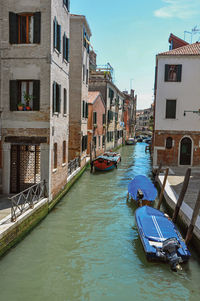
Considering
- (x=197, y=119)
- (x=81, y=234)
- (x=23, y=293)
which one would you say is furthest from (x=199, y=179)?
(x=23, y=293)

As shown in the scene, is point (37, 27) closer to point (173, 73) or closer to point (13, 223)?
point (13, 223)

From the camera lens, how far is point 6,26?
10.6 meters

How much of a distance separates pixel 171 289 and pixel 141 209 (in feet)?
13.5

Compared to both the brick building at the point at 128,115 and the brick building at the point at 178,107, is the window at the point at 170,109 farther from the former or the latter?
the brick building at the point at 128,115

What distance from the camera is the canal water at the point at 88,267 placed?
21.2ft

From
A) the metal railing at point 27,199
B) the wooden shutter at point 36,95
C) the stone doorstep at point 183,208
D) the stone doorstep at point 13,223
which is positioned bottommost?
the stone doorstep at point 183,208

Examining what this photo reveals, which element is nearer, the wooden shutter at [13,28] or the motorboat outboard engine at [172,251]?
the motorboat outboard engine at [172,251]

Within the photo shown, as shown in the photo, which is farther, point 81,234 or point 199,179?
point 199,179

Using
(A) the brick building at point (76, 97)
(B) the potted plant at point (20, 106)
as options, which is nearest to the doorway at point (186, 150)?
(A) the brick building at point (76, 97)

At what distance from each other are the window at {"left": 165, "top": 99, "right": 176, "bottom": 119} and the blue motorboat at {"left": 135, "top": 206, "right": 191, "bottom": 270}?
35.7 ft

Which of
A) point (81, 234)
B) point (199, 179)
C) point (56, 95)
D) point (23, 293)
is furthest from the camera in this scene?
point (199, 179)

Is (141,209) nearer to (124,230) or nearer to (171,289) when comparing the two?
(124,230)

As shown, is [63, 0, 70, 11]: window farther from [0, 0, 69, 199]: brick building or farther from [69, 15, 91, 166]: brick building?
[69, 15, 91, 166]: brick building

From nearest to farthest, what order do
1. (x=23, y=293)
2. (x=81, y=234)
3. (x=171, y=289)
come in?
(x=23, y=293), (x=171, y=289), (x=81, y=234)
